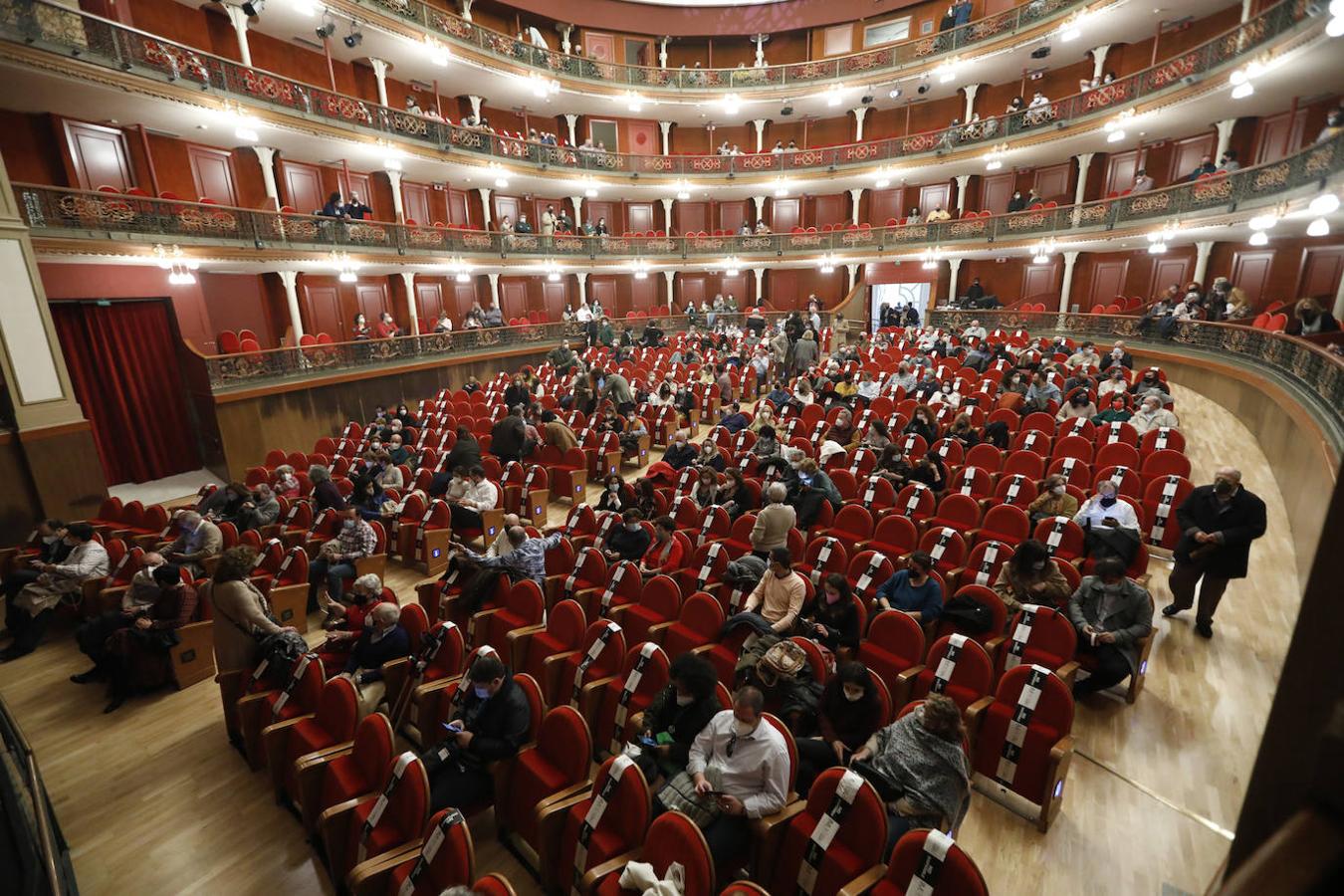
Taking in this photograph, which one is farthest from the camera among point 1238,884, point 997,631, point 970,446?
point 970,446

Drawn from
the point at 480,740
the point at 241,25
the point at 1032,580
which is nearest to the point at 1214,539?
the point at 1032,580

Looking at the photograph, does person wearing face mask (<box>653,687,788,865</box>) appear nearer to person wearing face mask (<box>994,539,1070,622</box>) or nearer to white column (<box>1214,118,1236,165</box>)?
person wearing face mask (<box>994,539,1070,622</box>)

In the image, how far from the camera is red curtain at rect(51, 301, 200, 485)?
38.2 ft

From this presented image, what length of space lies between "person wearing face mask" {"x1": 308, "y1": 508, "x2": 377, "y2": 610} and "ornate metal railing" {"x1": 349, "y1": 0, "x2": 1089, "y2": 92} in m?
15.8

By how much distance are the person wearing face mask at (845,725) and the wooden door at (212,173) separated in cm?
1769

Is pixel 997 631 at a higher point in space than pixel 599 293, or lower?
lower

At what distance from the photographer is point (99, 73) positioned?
10688mm

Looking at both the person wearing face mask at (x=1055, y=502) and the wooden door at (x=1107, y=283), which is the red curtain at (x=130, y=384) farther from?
the wooden door at (x=1107, y=283)

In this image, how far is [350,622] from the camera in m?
5.15

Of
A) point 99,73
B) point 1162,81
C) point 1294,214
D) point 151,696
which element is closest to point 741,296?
point 1162,81

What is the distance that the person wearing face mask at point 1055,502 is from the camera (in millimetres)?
5855

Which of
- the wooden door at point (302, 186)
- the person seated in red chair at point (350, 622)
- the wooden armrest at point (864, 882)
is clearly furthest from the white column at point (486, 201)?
the wooden armrest at point (864, 882)

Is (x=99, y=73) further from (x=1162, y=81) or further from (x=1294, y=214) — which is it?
(x=1162, y=81)

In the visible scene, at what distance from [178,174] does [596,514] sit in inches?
566
